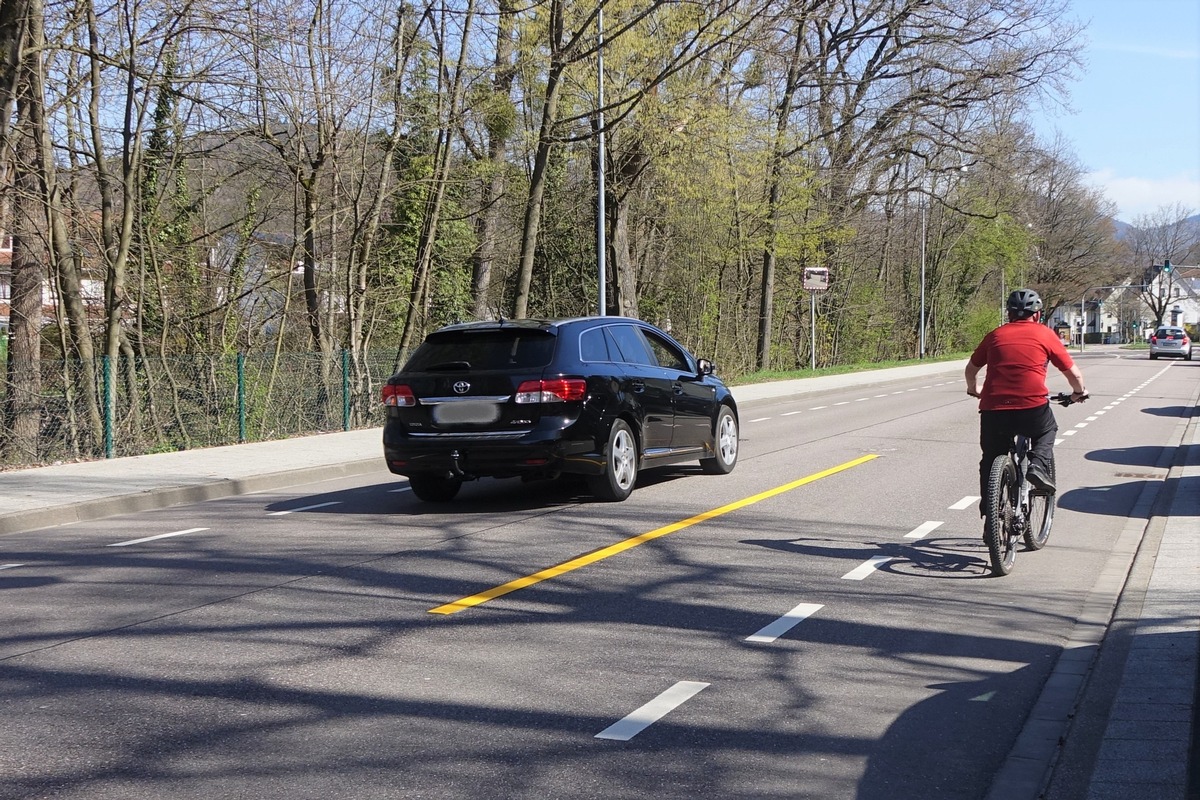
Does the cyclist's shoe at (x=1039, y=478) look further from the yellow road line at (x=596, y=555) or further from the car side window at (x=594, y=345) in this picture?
the car side window at (x=594, y=345)

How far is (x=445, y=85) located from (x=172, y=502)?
1321cm

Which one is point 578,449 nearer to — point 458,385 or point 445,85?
point 458,385

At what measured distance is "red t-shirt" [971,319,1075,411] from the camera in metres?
8.25

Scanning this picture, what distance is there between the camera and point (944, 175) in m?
45.9

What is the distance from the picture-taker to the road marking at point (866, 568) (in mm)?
7832

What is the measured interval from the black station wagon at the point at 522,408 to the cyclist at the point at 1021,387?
11.4 ft

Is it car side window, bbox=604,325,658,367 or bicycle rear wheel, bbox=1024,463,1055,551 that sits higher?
car side window, bbox=604,325,658,367

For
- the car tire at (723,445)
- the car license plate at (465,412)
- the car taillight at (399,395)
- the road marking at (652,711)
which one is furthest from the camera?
the car tire at (723,445)

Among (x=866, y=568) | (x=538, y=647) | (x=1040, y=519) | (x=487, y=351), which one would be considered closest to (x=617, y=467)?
(x=487, y=351)

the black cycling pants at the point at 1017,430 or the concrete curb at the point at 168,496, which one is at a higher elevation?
the black cycling pants at the point at 1017,430

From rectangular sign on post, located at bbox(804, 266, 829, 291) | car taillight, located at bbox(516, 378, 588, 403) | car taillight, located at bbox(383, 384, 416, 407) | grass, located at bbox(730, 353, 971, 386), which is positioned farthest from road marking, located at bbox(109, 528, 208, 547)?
rectangular sign on post, located at bbox(804, 266, 829, 291)

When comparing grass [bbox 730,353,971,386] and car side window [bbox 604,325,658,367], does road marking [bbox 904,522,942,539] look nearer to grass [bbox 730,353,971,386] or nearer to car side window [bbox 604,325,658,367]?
car side window [bbox 604,325,658,367]

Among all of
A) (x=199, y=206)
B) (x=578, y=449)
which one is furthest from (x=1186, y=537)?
(x=199, y=206)

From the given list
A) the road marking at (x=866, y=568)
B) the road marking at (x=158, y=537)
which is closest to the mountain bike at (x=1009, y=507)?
the road marking at (x=866, y=568)
